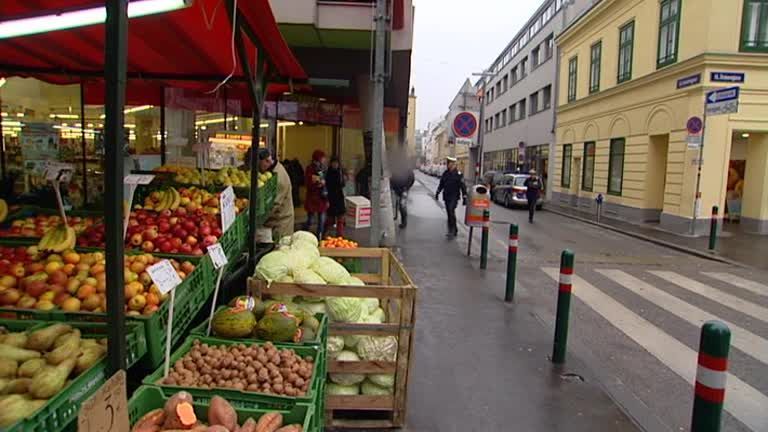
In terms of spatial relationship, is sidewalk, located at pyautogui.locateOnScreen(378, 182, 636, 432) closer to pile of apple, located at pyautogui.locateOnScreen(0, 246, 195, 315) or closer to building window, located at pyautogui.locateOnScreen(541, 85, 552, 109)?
pile of apple, located at pyautogui.locateOnScreen(0, 246, 195, 315)

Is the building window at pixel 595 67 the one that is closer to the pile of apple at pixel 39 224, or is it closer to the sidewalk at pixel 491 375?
the sidewalk at pixel 491 375

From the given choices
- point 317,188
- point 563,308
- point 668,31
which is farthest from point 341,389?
point 668,31

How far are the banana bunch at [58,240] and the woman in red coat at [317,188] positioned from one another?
6.22 meters

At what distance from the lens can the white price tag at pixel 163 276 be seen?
250 cm

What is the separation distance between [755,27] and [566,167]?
12.0 m

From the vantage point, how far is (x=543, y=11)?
35.2 metres

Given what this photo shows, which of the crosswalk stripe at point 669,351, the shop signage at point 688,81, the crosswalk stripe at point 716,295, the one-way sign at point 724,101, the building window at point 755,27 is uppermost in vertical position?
the building window at point 755,27

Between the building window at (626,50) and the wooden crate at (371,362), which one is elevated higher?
the building window at (626,50)

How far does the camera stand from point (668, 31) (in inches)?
678

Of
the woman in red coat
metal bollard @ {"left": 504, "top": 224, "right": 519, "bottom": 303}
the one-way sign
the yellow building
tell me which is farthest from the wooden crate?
the yellow building

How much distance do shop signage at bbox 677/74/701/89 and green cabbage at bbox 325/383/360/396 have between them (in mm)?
15751

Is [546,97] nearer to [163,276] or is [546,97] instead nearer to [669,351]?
[669,351]

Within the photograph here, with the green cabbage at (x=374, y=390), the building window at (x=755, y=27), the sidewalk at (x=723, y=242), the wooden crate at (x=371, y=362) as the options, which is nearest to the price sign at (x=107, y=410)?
the wooden crate at (x=371, y=362)

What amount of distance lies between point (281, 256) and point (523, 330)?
3.33 metres
